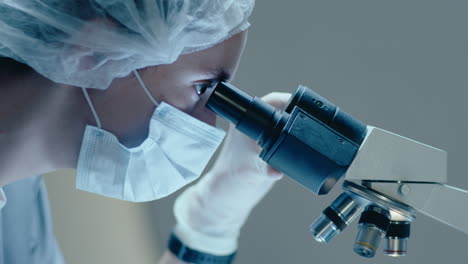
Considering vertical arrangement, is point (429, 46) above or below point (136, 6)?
above

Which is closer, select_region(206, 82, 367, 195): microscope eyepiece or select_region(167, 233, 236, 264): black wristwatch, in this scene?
select_region(206, 82, 367, 195): microscope eyepiece

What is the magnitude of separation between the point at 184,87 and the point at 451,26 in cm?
68

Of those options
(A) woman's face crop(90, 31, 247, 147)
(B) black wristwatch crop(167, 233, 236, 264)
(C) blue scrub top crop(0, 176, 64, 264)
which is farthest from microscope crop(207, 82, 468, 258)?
(C) blue scrub top crop(0, 176, 64, 264)

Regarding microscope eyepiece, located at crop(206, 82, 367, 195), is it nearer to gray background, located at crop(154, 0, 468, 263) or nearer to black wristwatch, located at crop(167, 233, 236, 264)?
gray background, located at crop(154, 0, 468, 263)

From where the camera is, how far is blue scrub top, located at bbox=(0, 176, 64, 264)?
4.00 ft

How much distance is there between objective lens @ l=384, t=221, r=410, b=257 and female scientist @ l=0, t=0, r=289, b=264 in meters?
0.38

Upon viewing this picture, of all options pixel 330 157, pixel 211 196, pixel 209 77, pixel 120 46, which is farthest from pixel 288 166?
pixel 211 196

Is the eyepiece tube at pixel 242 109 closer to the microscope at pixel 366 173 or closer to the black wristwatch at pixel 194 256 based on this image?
the microscope at pixel 366 173

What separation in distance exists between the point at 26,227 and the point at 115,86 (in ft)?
1.99

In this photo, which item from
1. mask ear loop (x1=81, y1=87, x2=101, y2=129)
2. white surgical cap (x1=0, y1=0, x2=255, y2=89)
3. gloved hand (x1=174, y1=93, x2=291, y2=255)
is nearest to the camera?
white surgical cap (x1=0, y1=0, x2=255, y2=89)

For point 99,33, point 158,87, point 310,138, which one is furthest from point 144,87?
point 310,138

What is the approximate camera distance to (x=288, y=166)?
85cm

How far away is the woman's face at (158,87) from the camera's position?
877mm

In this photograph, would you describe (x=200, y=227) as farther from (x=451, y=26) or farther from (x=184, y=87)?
(x=451, y=26)
